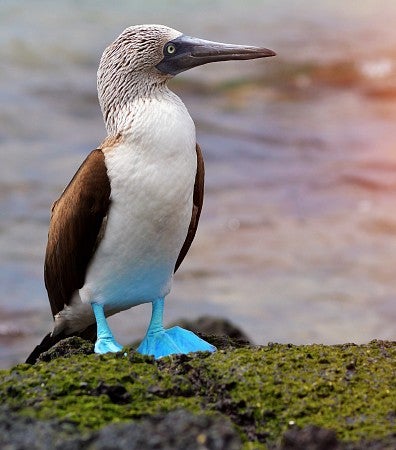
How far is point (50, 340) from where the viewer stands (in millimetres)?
5953

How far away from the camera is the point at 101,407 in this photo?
4.01 metres

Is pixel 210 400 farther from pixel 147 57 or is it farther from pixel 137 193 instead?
pixel 147 57

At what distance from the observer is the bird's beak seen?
547 cm

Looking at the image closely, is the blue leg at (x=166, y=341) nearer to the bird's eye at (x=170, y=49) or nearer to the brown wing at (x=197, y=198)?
the brown wing at (x=197, y=198)

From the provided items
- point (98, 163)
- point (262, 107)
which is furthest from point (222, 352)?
point (262, 107)

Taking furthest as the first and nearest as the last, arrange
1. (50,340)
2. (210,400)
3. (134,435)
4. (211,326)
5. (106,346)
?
(211,326), (50,340), (106,346), (210,400), (134,435)

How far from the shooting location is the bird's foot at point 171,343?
5.48 metres

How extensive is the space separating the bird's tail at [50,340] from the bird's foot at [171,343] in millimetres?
506

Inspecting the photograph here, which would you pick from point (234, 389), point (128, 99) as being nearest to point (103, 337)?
point (128, 99)

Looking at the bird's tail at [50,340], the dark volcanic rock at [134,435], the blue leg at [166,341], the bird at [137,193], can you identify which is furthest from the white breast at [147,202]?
the dark volcanic rock at [134,435]

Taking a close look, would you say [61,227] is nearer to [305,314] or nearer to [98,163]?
[98,163]

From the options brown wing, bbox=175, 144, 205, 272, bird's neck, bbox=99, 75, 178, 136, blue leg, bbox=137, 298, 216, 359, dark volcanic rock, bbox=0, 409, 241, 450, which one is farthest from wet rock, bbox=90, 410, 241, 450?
brown wing, bbox=175, 144, 205, 272

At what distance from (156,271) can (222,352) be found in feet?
2.76

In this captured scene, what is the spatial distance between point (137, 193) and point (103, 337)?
2.51 ft
